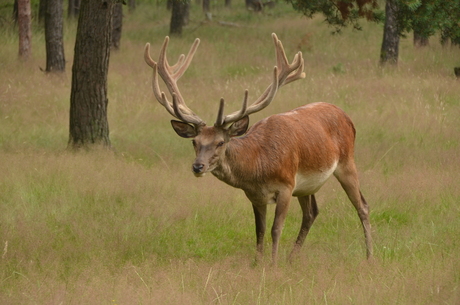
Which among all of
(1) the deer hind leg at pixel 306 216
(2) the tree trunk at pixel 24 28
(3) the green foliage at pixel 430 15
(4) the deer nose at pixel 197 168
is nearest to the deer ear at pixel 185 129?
(4) the deer nose at pixel 197 168

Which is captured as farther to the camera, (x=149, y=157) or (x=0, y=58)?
(x=0, y=58)

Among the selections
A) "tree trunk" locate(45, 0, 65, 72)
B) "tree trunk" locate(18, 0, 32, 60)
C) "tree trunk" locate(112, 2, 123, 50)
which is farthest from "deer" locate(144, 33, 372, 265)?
"tree trunk" locate(112, 2, 123, 50)

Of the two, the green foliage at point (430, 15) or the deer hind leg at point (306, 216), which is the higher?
the green foliage at point (430, 15)

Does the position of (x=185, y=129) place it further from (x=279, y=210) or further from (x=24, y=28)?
(x=24, y=28)

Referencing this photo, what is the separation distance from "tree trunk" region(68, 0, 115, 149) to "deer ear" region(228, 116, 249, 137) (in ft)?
14.4

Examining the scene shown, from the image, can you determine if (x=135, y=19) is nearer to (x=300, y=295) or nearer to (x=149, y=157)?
(x=149, y=157)

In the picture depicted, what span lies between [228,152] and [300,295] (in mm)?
1515

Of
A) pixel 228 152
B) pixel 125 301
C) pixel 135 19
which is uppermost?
pixel 228 152

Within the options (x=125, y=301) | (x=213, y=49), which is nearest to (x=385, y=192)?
(x=125, y=301)

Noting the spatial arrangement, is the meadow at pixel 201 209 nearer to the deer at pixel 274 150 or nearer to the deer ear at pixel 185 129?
the deer at pixel 274 150

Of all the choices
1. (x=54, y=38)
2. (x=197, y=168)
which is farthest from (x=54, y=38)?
(x=197, y=168)

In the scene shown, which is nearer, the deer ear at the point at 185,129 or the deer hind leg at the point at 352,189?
the deer ear at the point at 185,129

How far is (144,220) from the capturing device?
7543 millimetres

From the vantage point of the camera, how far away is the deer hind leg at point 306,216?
23.6 ft
